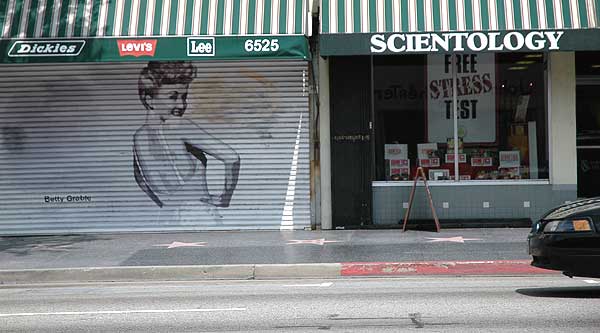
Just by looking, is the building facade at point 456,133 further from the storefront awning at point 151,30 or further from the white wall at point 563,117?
the storefront awning at point 151,30

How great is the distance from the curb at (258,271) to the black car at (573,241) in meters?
2.99

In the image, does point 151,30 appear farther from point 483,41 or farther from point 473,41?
point 483,41

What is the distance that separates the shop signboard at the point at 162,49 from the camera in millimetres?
15453

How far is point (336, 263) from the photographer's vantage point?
13.0m

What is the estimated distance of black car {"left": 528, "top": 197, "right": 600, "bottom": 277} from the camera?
9.14m

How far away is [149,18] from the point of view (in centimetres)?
1611

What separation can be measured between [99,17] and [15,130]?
9.64ft

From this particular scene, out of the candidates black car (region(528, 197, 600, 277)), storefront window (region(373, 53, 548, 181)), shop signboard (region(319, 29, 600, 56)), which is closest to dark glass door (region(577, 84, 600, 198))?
storefront window (region(373, 53, 548, 181))

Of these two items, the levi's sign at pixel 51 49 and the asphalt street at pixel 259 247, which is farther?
the levi's sign at pixel 51 49

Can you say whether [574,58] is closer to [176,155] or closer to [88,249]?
[176,155]

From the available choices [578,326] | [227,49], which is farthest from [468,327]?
[227,49]

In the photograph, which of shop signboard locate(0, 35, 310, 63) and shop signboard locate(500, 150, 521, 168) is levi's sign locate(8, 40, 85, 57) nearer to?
shop signboard locate(0, 35, 310, 63)

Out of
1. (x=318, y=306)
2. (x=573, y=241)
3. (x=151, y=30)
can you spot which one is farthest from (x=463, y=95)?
(x=318, y=306)

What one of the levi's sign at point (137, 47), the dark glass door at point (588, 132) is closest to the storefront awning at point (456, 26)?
the dark glass door at point (588, 132)
